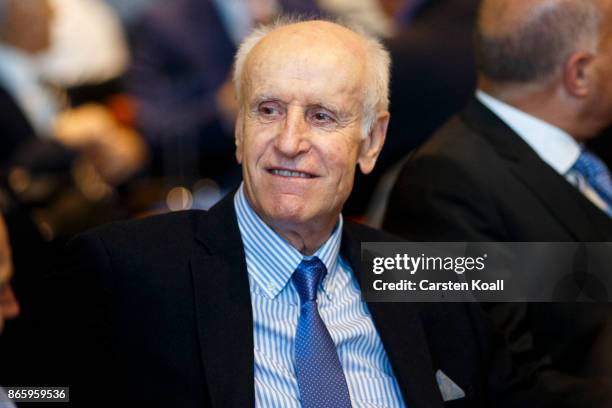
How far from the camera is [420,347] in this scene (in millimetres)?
2191

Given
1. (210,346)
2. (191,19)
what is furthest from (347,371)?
(191,19)

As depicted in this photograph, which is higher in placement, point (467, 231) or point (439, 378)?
point (467, 231)

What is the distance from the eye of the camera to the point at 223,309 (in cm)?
200

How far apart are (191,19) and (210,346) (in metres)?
2.45

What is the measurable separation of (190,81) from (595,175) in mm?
1854

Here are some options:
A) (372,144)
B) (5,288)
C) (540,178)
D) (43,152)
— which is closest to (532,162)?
(540,178)

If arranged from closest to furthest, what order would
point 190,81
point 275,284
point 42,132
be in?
point 275,284 < point 42,132 < point 190,81

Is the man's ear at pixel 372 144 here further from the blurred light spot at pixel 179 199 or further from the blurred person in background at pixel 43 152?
the blurred light spot at pixel 179 199

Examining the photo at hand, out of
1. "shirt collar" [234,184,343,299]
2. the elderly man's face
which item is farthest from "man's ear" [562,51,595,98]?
"shirt collar" [234,184,343,299]

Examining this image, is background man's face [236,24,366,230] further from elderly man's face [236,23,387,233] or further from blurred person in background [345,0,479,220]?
blurred person in background [345,0,479,220]

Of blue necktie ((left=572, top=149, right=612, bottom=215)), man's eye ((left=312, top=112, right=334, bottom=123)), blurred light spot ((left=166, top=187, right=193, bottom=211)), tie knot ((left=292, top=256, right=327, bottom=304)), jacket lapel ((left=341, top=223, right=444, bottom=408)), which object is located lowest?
jacket lapel ((left=341, top=223, right=444, bottom=408))

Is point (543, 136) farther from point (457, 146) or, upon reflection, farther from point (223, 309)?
point (223, 309)

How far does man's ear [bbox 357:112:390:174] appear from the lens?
223 cm

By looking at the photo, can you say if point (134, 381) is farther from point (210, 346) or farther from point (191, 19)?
point (191, 19)
